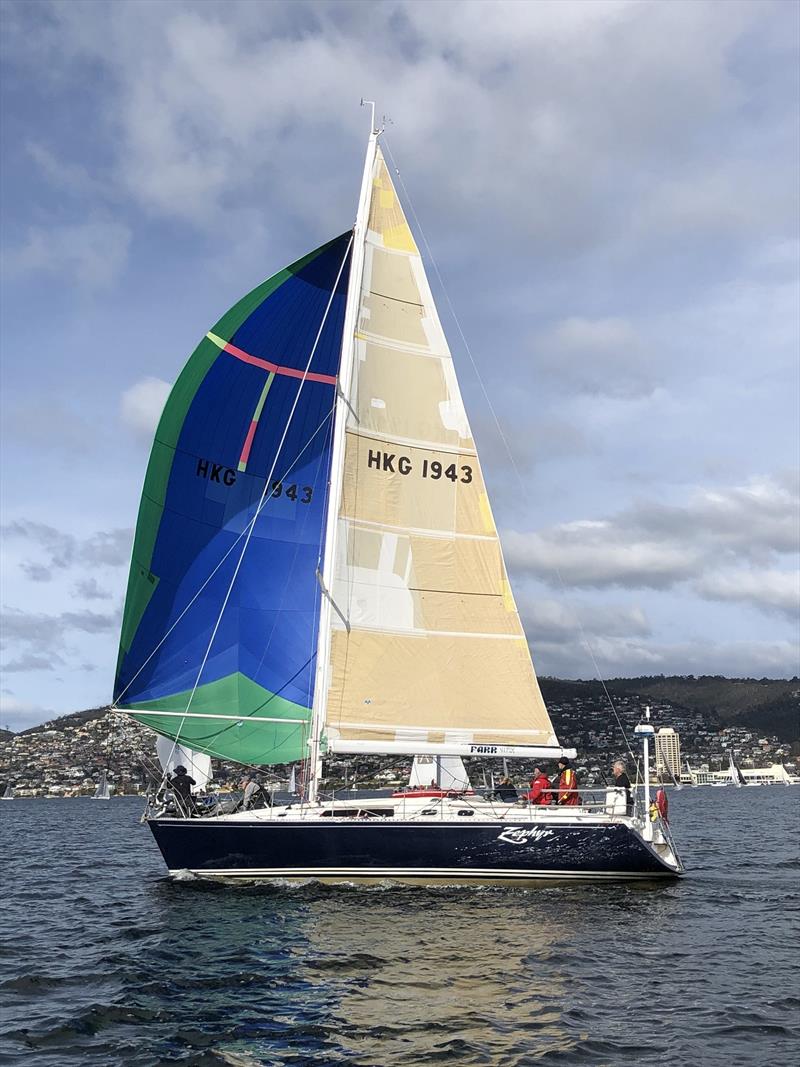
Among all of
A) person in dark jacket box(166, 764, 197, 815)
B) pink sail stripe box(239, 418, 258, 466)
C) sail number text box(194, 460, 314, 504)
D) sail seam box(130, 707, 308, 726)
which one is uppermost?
pink sail stripe box(239, 418, 258, 466)

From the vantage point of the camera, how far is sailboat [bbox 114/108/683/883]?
19.9 m

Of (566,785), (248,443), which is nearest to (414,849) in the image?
(566,785)

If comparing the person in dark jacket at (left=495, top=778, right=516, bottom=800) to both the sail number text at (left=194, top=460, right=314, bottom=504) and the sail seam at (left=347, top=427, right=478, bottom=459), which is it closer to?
the sail seam at (left=347, top=427, right=478, bottom=459)

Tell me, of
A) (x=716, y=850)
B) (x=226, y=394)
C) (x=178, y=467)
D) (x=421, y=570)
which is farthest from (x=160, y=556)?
(x=716, y=850)

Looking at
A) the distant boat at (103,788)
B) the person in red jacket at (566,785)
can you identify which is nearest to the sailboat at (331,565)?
the person in red jacket at (566,785)

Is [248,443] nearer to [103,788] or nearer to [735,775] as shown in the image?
[103,788]

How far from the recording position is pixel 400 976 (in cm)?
1194

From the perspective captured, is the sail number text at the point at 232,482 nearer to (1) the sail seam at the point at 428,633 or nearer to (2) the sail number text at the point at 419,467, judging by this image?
(2) the sail number text at the point at 419,467

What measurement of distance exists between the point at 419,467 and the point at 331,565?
9.81 ft

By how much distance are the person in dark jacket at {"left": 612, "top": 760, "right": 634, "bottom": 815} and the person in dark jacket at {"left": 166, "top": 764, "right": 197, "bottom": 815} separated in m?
8.25

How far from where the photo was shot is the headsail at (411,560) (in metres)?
20.2

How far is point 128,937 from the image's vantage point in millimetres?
14820

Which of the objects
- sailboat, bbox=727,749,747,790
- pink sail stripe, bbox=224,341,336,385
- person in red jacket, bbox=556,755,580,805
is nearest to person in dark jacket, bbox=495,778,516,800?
person in red jacket, bbox=556,755,580,805

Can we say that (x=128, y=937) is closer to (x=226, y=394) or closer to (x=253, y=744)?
(x=253, y=744)
